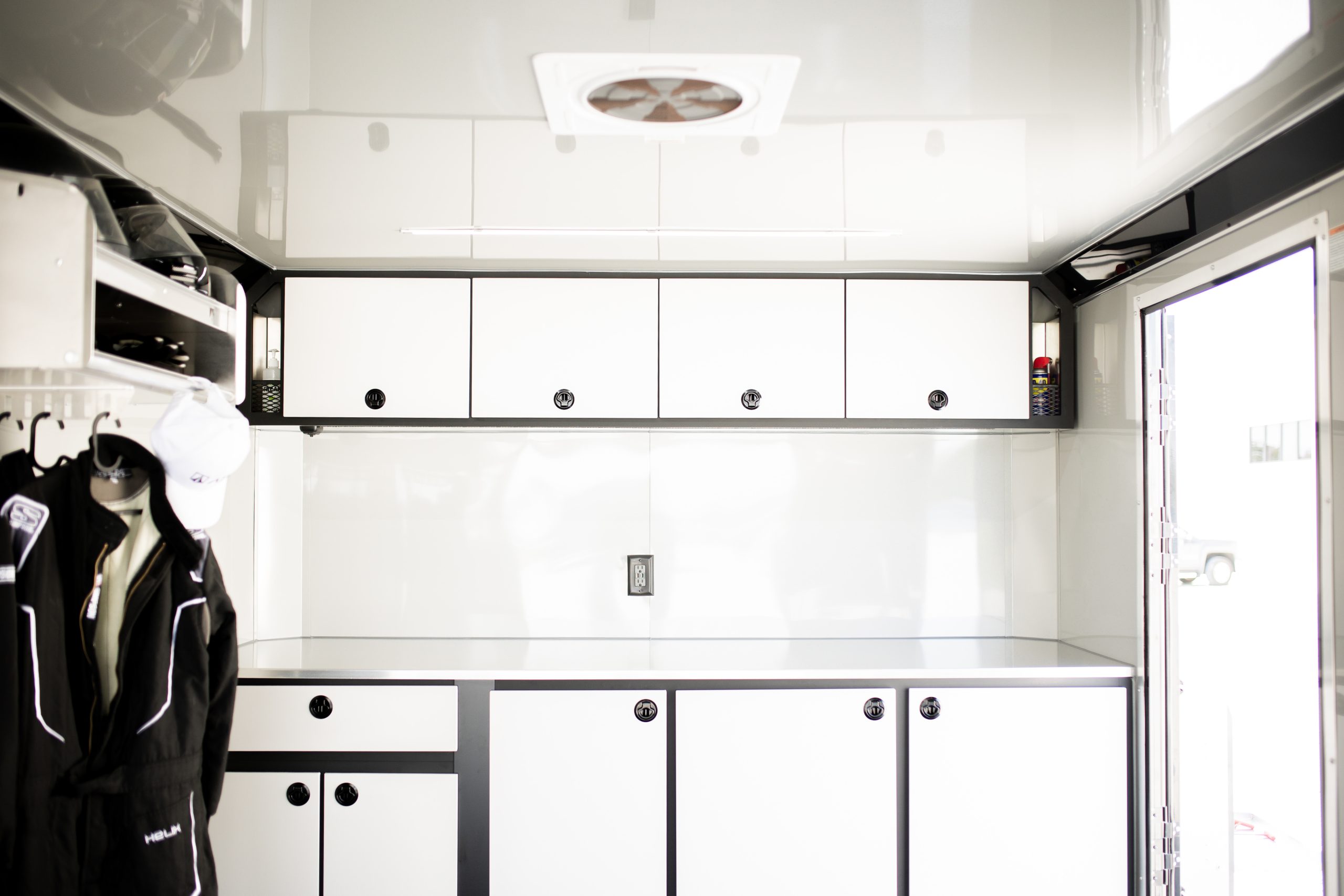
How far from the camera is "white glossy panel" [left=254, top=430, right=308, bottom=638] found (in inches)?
114

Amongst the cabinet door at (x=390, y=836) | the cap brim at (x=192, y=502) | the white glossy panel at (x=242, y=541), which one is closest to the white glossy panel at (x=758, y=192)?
the cap brim at (x=192, y=502)

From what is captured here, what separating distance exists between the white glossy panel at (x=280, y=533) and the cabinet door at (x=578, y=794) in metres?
0.99

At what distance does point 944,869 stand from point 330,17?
102 inches

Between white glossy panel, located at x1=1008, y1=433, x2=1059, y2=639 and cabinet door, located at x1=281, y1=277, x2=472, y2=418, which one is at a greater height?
cabinet door, located at x1=281, y1=277, x2=472, y2=418

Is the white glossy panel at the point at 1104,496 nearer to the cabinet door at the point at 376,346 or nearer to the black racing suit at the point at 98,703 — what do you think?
the cabinet door at the point at 376,346

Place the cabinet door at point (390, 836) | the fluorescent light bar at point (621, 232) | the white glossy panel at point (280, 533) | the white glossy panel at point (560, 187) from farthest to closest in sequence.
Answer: the white glossy panel at point (280, 533) → the cabinet door at point (390, 836) → the fluorescent light bar at point (621, 232) → the white glossy panel at point (560, 187)

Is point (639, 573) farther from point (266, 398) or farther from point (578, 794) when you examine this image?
point (266, 398)

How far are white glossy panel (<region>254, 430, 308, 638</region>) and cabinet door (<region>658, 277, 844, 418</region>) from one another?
1355 millimetres

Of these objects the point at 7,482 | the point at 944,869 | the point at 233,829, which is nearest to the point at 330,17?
the point at 7,482

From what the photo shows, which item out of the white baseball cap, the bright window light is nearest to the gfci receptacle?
the white baseball cap

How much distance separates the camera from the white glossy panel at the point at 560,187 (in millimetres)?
1748

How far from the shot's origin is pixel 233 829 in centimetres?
242

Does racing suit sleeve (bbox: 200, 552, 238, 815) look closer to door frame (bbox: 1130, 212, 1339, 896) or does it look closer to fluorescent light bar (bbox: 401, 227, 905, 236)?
fluorescent light bar (bbox: 401, 227, 905, 236)

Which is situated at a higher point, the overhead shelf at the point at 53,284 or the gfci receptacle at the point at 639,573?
the overhead shelf at the point at 53,284
